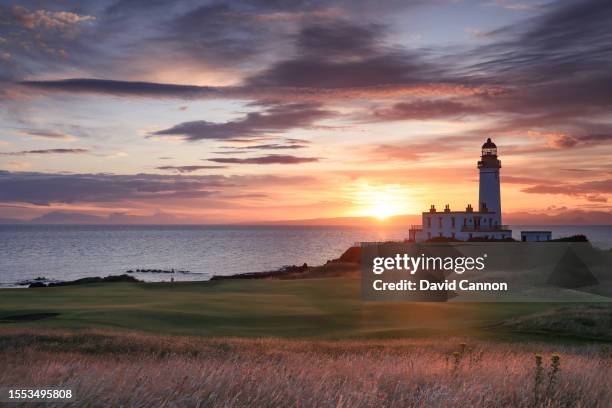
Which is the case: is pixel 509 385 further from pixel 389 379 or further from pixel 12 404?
pixel 12 404

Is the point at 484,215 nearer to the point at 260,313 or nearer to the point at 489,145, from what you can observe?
the point at 489,145

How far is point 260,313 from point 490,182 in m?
63.6

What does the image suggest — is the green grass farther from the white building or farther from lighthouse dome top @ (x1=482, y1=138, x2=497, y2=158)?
lighthouse dome top @ (x1=482, y1=138, x2=497, y2=158)

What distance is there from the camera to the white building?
89.2 m

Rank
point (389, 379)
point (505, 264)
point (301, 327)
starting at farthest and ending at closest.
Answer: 1. point (505, 264)
2. point (301, 327)
3. point (389, 379)

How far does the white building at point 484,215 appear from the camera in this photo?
89.2 m

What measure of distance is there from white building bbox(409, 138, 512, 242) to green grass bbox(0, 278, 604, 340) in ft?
154

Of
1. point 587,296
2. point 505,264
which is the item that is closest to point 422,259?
point 505,264

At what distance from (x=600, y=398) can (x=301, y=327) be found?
72.6ft

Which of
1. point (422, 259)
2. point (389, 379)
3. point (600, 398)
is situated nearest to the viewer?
point (600, 398)

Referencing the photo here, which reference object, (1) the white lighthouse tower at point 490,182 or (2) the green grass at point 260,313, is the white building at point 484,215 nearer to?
(1) the white lighthouse tower at point 490,182

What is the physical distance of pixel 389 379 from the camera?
965cm

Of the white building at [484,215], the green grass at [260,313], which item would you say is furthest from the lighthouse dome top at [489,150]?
the green grass at [260,313]

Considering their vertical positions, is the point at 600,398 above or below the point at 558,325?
above
